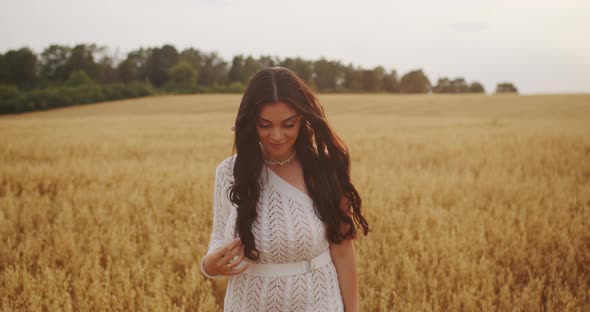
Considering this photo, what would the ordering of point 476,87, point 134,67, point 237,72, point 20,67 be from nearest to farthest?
1. point 20,67
2. point 134,67
3. point 237,72
4. point 476,87

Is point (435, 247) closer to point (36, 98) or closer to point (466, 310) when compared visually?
point (466, 310)

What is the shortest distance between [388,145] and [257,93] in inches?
401

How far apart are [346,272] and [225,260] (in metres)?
0.67

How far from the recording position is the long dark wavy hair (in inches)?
66.8

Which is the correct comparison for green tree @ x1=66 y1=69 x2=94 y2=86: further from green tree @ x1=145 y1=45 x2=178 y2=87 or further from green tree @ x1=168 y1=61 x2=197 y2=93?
green tree @ x1=168 y1=61 x2=197 y2=93

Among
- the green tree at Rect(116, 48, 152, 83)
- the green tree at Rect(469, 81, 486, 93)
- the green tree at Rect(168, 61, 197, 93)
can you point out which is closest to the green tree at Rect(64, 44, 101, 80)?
the green tree at Rect(116, 48, 152, 83)

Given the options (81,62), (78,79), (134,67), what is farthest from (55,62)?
(134,67)

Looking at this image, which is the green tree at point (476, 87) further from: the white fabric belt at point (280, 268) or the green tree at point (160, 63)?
the white fabric belt at point (280, 268)

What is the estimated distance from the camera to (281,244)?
1681mm

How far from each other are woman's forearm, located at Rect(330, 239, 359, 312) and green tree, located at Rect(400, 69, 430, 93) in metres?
79.1

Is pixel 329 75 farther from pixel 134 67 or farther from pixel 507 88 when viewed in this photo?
pixel 507 88

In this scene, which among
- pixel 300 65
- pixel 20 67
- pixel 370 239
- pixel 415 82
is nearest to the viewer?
pixel 370 239

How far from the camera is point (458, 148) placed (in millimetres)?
9930

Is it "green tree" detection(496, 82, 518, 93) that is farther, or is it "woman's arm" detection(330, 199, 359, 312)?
"green tree" detection(496, 82, 518, 93)
